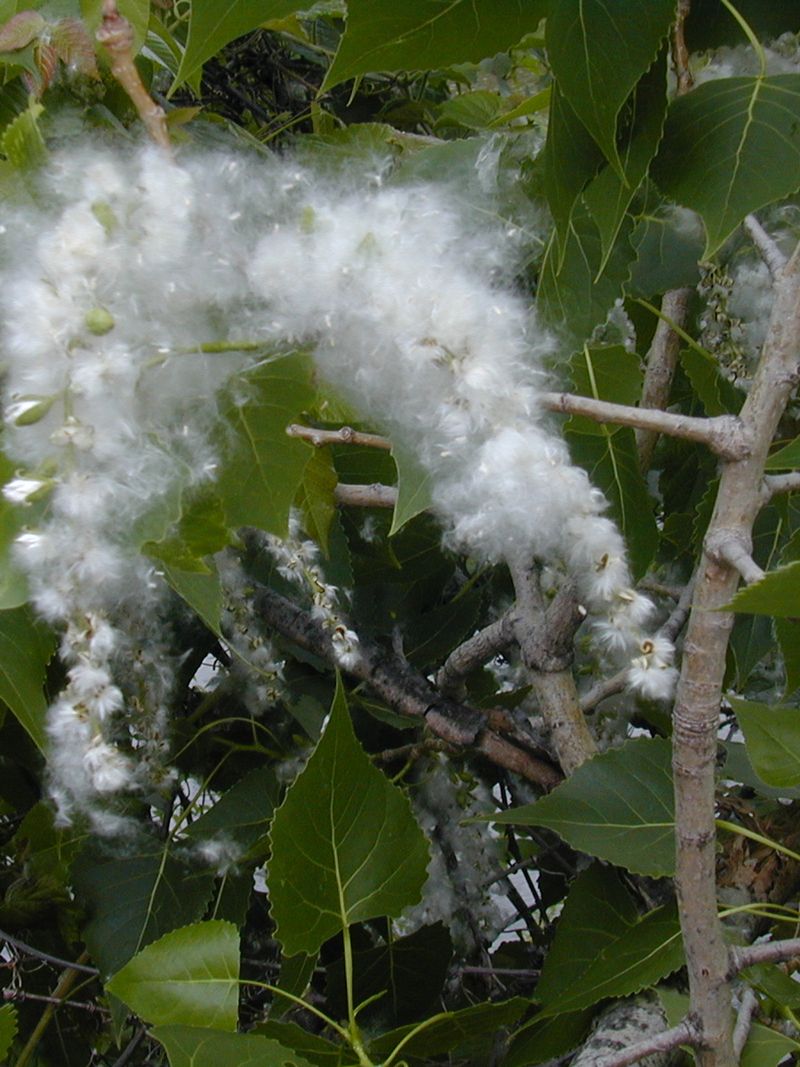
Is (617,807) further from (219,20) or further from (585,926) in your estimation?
(219,20)

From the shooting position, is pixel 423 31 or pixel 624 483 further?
pixel 624 483

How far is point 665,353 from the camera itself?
2.42ft

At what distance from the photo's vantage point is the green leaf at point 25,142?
1.49 feet

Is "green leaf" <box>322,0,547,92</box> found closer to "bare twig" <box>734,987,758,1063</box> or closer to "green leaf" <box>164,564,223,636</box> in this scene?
"green leaf" <box>164,564,223,636</box>

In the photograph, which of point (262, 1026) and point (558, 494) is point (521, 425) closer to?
point (558, 494)

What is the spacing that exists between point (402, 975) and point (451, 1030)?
176mm

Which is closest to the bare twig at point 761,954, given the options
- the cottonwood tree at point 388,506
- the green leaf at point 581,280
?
the cottonwood tree at point 388,506

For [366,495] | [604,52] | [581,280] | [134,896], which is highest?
[604,52]

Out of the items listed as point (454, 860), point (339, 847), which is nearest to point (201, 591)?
point (339, 847)

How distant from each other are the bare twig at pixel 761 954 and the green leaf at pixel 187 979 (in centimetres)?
26

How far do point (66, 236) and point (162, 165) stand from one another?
0.24ft

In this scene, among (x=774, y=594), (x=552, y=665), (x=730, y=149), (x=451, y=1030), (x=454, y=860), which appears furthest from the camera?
(x=454, y=860)

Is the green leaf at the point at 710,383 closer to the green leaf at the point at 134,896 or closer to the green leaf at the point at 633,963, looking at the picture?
the green leaf at the point at 633,963

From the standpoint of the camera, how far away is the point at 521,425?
17.3 inches
